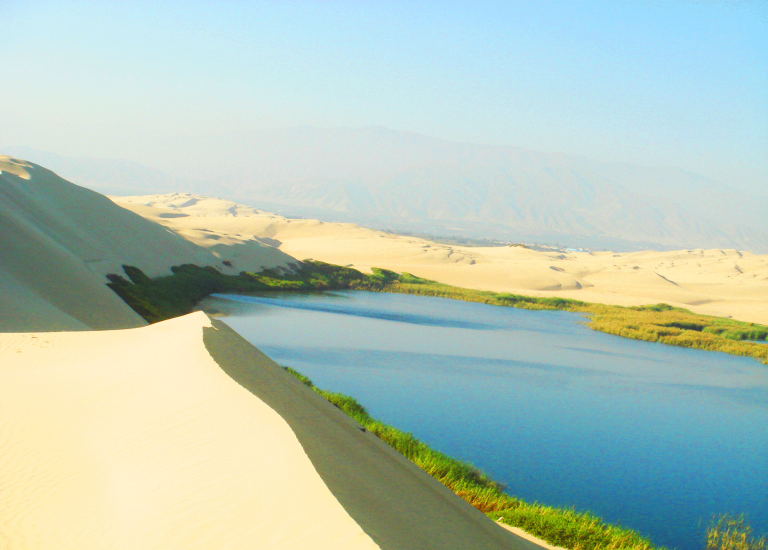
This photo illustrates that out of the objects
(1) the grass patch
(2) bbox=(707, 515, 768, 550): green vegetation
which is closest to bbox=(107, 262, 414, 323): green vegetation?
(1) the grass patch

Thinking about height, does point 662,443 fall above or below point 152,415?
below

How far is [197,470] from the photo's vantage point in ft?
13.1

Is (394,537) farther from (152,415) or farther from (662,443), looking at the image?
(662,443)

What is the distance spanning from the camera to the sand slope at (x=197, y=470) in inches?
130

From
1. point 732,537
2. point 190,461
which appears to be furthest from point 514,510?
point 190,461

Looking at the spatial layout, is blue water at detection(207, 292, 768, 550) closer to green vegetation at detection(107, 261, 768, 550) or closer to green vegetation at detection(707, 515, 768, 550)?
green vegetation at detection(707, 515, 768, 550)

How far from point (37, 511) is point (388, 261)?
51.6 metres

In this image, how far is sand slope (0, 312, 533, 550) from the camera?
329cm

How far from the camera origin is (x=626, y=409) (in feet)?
49.4

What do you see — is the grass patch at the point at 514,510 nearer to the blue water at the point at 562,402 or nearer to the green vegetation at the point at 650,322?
the blue water at the point at 562,402

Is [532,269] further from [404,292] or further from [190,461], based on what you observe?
[190,461]

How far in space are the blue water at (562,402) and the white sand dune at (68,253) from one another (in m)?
4.41

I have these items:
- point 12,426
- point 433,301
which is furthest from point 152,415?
point 433,301

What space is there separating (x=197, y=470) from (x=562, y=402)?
12.8m
